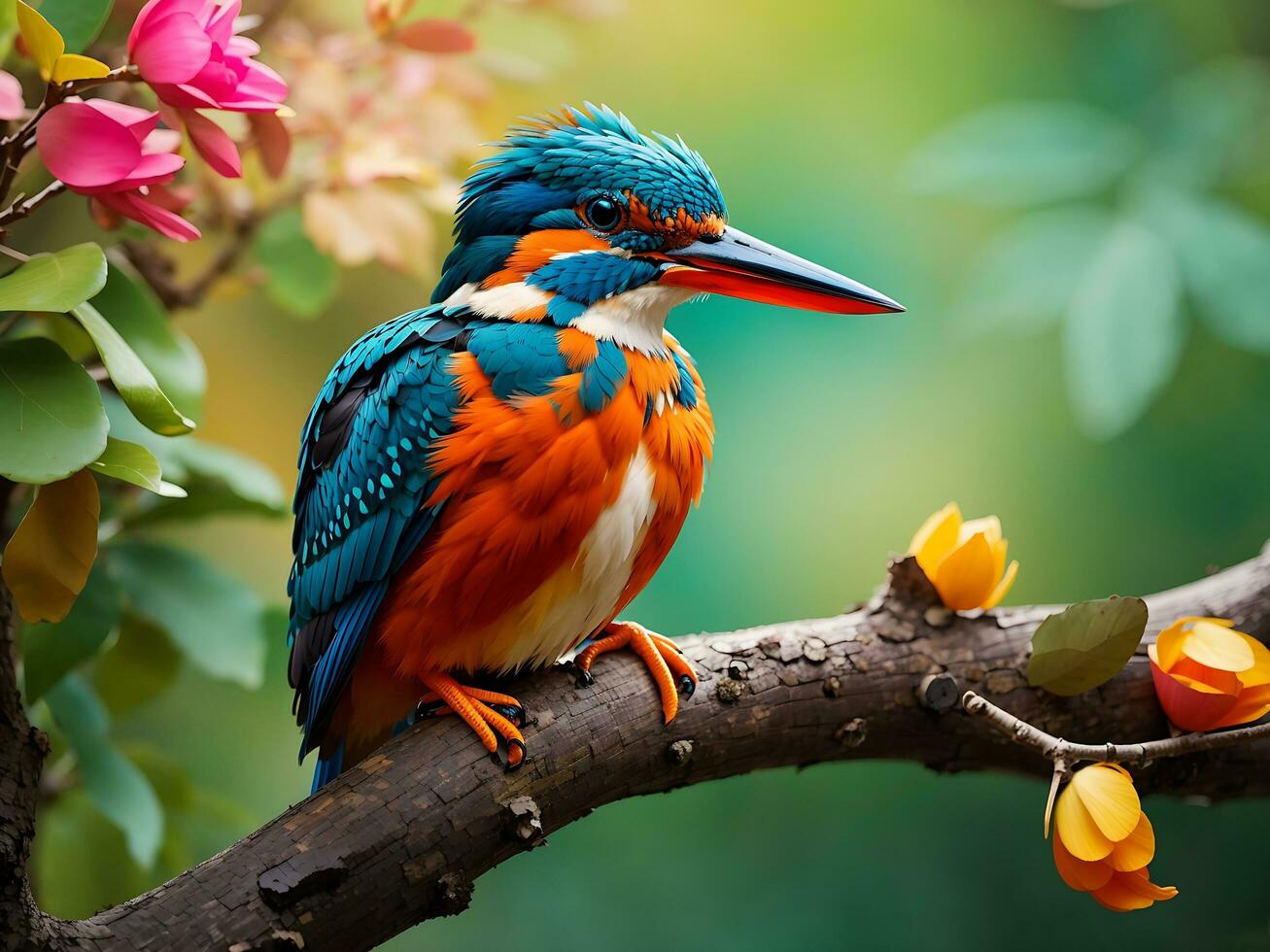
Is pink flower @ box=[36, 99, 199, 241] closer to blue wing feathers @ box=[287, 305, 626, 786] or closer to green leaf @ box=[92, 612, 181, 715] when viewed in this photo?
blue wing feathers @ box=[287, 305, 626, 786]

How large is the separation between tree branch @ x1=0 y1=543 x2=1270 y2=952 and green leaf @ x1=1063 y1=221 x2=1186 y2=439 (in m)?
0.68

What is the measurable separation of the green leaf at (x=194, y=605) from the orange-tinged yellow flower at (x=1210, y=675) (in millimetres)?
979

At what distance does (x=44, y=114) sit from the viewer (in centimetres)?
81

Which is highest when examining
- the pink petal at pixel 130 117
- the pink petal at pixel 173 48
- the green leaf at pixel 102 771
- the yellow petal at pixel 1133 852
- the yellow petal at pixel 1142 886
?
the pink petal at pixel 173 48

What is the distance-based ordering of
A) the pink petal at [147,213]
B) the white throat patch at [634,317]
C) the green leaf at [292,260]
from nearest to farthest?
the pink petal at [147,213]
the white throat patch at [634,317]
the green leaf at [292,260]

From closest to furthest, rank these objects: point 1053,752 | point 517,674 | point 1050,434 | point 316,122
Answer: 1. point 1053,752
2. point 517,674
3. point 316,122
4. point 1050,434

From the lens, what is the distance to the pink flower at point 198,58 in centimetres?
82

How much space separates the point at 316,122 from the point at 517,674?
76cm

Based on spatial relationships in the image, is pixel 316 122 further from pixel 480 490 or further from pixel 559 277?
pixel 480 490

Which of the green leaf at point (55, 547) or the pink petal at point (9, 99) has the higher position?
the pink petal at point (9, 99)

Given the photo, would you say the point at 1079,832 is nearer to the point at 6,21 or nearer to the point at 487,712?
the point at 487,712

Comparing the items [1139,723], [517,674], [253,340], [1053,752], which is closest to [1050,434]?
[1139,723]

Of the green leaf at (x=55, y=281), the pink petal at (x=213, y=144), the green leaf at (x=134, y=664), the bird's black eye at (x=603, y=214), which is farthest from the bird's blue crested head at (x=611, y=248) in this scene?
the green leaf at (x=134, y=664)

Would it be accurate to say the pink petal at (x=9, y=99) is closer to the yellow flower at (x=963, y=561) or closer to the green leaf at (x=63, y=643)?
the green leaf at (x=63, y=643)
